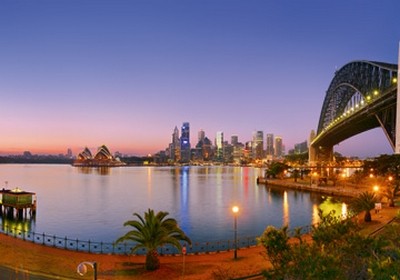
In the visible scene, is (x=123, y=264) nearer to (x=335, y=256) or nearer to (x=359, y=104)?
(x=335, y=256)

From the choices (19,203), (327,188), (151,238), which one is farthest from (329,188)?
(151,238)

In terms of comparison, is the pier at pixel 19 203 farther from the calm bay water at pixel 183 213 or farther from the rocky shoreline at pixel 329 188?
the rocky shoreline at pixel 329 188

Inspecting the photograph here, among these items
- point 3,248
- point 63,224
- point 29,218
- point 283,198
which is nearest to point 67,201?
point 29,218

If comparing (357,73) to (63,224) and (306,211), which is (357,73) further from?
(63,224)

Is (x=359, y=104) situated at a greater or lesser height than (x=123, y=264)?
greater

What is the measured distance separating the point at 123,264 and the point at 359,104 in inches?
3362

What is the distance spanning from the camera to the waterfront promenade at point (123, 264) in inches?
797

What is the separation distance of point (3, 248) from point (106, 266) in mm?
8366

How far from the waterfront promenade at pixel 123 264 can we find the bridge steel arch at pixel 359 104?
4025 centimetres

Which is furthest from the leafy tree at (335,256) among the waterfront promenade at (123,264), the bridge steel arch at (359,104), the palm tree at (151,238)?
the bridge steel arch at (359,104)

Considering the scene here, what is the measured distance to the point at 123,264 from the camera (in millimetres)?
23031

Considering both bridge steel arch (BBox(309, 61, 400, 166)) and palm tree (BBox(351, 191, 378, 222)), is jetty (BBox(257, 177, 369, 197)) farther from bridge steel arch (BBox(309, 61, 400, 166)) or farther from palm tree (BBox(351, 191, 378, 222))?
palm tree (BBox(351, 191, 378, 222))

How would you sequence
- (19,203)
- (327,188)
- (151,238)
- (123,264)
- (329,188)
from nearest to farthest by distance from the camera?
(151,238) < (123,264) < (19,203) < (329,188) < (327,188)

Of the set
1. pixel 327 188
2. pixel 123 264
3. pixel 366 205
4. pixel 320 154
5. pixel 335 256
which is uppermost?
pixel 320 154
